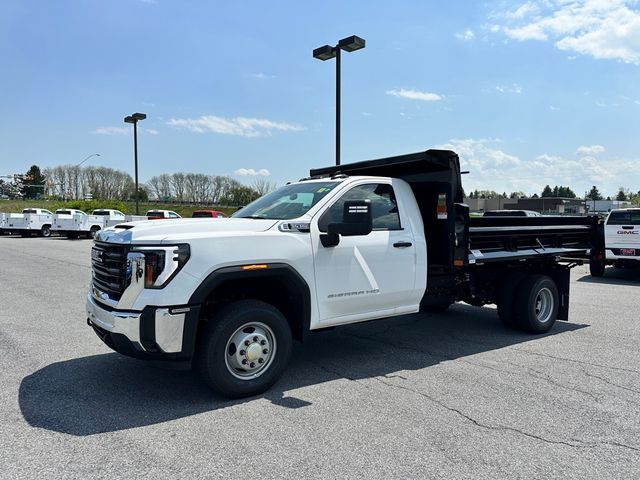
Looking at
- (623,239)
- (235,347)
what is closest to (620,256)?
(623,239)

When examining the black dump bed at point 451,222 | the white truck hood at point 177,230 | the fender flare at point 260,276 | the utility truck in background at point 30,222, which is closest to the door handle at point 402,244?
the black dump bed at point 451,222

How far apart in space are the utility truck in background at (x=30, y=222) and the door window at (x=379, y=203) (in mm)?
33638

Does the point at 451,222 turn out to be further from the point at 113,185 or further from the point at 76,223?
the point at 113,185

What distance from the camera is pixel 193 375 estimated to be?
5.07 metres

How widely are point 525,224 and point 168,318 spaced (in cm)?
523

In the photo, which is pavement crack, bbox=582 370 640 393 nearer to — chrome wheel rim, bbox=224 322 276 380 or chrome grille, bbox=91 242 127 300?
chrome wheel rim, bbox=224 322 276 380

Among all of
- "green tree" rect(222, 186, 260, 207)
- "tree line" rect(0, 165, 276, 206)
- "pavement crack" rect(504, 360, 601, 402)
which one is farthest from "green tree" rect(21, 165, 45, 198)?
"pavement crack" rect(504, 360, 601, 402)

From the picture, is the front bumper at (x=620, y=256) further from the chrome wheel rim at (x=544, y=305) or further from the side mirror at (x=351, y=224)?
the side mirror at (x=351, y=224)

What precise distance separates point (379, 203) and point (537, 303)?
3.22 m

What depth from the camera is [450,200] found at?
601cm

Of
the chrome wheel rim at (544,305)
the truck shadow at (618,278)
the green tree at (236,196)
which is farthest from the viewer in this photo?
the green tree at (236,196)

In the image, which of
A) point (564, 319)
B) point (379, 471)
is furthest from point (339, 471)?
point (564, 319)

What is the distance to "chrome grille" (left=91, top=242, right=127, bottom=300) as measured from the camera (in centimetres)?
421

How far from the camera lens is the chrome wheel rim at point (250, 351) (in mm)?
4395
